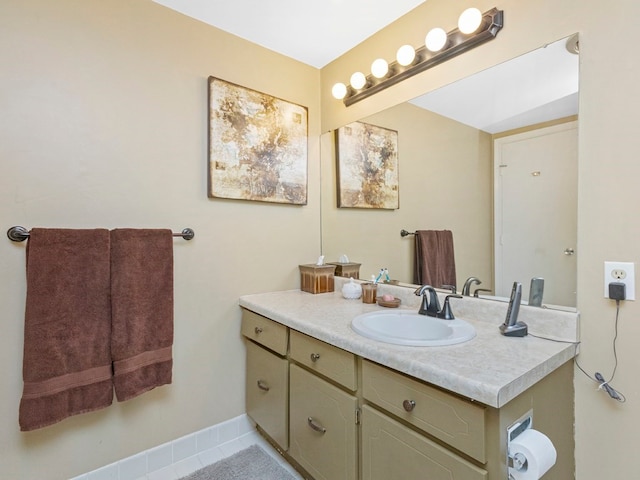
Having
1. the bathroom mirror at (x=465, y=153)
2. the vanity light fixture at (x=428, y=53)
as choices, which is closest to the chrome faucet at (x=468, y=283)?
the bathroom mirror at (x=465, y=153)

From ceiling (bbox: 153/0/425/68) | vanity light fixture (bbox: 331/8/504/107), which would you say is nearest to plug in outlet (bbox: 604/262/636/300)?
vanity light fixture (bbox: 331/8/504/107)

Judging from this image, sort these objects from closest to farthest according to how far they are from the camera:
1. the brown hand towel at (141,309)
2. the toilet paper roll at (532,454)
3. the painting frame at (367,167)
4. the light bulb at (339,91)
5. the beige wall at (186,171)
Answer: the toilet paper roll at (532,454) → the beige wall at (186,171) → the brown hand towel at (141,309) → the painting frame at (367,167) → the light bulb at (339,91)

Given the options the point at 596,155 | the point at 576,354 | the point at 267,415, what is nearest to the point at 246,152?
the point at 267,415

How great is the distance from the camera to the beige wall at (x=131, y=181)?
129cm

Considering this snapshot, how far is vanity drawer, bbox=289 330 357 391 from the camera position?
1.18 meters

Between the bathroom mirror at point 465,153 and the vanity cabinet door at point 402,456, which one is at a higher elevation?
the bathroom mirror at point 465,153

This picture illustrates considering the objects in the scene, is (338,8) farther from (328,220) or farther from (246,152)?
(328,220)

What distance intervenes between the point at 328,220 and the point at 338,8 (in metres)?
1.20

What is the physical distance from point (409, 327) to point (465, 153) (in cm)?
85

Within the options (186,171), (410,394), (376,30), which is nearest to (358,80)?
(376,30)

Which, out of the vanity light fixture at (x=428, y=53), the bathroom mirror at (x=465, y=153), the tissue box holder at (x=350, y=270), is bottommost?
the tissue box holder at (x=350, y=270)

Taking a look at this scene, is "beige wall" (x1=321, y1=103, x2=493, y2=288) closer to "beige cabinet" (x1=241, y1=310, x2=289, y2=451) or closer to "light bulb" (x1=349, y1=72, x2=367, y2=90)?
"light bulb" (x1=349, y1=72, x2=367, y2=90)

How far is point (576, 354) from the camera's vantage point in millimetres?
1102

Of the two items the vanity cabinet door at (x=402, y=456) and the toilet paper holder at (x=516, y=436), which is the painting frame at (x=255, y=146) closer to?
the vanity cabinet door at (x=402, y=456)
